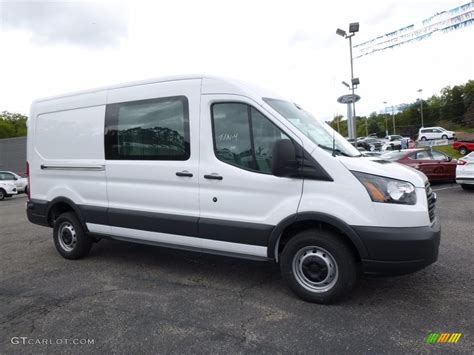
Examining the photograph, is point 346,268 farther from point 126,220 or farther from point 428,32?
point 428,32

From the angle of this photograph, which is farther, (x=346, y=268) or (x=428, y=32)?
(x=428, y=32)

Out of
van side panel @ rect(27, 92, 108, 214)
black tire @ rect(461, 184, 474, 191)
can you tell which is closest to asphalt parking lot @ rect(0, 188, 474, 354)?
van side panel @ rect(27, 92, 108, 214)

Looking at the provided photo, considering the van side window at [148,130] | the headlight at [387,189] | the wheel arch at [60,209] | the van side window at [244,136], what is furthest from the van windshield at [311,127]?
the wheel arch at [60,209]

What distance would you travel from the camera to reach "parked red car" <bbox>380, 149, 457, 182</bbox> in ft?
44.8

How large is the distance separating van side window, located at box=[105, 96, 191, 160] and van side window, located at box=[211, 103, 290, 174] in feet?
1.34

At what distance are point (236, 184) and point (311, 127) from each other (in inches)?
40.7

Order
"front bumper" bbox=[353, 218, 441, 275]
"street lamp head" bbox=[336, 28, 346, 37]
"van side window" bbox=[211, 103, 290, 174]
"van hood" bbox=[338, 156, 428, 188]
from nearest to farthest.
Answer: "front bumper" bbox=[353, 218, 441, 275]
"van hood" bbox=[338, 156, 428, 188]
"van side window" bbox=[211, 103, 290, 174]
"street lamp head" bbox=[336, 28, 346, 37]

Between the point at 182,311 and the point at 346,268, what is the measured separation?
5.33 ft

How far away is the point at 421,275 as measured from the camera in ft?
14.8

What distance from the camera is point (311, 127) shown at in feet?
13.8

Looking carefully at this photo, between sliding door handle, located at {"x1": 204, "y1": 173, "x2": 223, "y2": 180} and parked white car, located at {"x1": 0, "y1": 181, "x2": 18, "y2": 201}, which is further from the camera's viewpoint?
parked white car, located at {"x1": 0, "y1": 181, "x2": 18, "y2": 201}

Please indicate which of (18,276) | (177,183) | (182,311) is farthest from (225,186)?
(18,276)

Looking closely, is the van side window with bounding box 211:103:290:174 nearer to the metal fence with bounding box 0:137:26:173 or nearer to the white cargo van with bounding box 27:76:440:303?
the white cargo van with bounding box 27:76:440:303

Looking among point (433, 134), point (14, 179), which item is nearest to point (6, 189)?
point (14, 179)
